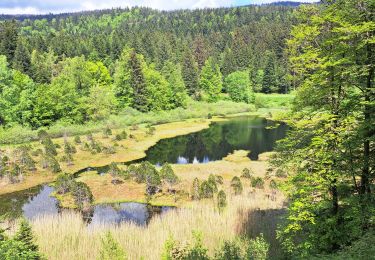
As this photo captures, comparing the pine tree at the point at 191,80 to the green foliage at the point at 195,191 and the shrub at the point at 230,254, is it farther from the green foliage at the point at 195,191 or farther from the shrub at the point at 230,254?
the shrub at the point at 230,254

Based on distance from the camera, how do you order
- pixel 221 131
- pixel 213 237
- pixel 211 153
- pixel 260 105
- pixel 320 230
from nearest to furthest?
pixel 320 230
pixel 213 237
pixel 211 153
pixel 221 131
pixel 260 105

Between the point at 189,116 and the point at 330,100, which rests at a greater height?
the point at 330,100

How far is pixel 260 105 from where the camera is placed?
103 metres

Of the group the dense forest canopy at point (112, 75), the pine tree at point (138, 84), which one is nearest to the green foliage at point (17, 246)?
the dense forest canopy at point (112, 75)

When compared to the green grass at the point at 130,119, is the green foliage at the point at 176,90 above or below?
above

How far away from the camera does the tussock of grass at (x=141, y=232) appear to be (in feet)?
54.9

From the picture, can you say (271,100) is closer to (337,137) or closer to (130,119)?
(130,119)

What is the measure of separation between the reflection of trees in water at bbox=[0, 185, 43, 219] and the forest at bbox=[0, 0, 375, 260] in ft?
0.51

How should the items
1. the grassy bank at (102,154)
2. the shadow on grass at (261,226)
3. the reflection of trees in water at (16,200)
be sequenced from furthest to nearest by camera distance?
the grassy bank at (102,154) < the reflection of trees in water at (16,200) < the shadow on grass at (261,226)

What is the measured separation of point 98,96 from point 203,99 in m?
40.7

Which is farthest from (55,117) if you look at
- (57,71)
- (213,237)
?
(213,237)

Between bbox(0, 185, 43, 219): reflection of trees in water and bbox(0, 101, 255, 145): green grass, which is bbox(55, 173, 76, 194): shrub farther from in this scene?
bbox(0, 101, 255, 145): green grass

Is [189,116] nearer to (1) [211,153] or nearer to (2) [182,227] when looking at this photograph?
(1) [211,153]

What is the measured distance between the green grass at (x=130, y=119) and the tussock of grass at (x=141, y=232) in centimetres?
3896
